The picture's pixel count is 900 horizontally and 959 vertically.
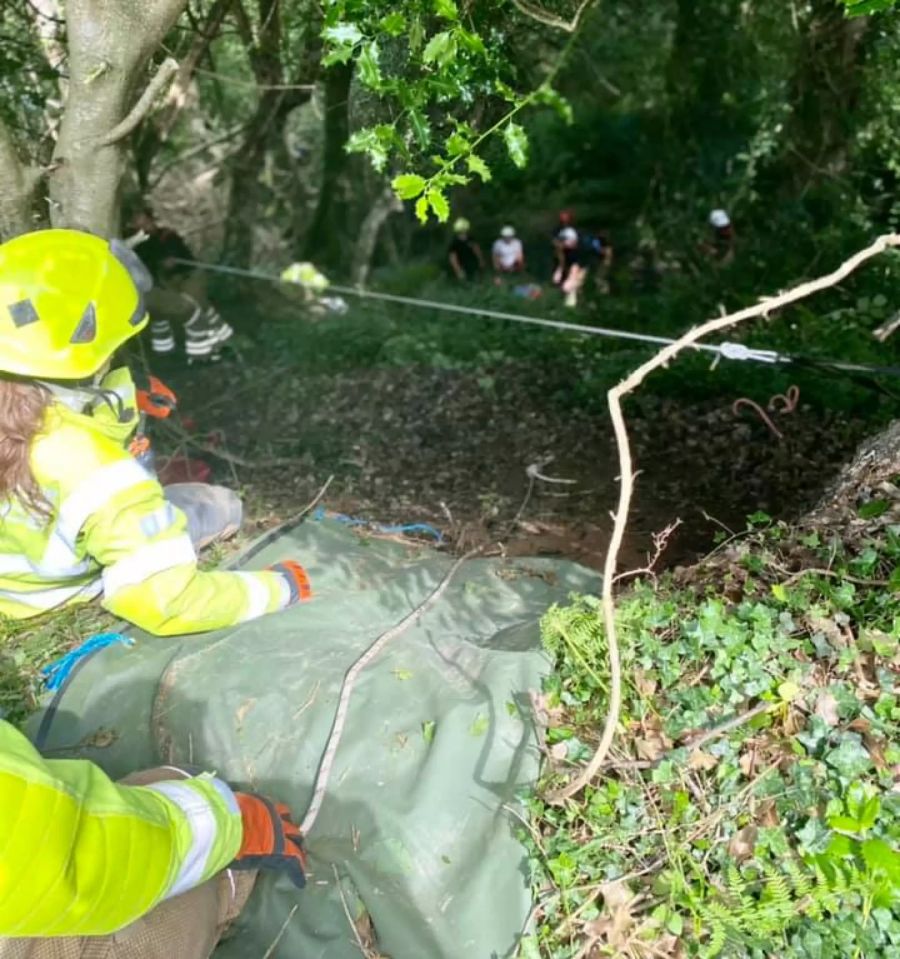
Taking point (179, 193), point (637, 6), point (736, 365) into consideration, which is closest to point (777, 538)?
point (736, 365)

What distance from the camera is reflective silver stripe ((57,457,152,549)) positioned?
251cm

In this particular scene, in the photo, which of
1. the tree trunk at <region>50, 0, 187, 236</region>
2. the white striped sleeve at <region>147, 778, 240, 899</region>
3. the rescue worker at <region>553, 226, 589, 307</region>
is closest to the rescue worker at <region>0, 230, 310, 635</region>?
the white striped sleeve at <region>147, 778, 240, 899</region>

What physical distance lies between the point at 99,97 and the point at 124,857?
287 centimetres

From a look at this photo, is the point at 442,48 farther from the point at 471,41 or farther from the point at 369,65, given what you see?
the point at 369,65

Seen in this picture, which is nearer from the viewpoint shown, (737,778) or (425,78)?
(737,778)

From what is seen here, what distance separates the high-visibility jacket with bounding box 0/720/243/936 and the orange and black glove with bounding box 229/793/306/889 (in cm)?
8

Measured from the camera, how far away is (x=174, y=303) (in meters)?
8.63

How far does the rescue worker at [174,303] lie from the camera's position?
8602 millimetres

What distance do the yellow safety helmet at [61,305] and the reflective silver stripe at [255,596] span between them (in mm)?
845

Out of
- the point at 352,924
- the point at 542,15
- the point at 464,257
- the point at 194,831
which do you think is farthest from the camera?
the point at 464,257

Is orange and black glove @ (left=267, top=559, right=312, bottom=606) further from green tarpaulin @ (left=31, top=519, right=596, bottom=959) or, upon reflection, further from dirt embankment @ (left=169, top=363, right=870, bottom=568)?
dirt embankment @ (left=169, top=363, right=870, bottom=568)

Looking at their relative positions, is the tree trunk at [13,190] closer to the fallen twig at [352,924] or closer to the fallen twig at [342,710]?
the fallen twig at [342,710]

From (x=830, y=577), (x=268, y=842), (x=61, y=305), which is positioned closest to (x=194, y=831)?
(x=268, y=842)

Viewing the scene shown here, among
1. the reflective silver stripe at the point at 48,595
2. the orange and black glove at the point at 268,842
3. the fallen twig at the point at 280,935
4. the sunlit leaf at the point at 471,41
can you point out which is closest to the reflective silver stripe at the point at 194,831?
the orange and black glove at the point at 268,842
